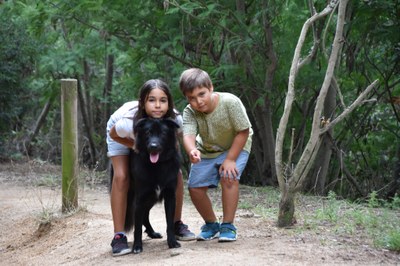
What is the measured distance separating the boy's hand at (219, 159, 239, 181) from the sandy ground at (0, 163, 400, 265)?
1.92 ft

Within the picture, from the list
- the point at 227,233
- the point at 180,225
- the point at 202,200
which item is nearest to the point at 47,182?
the point at 180,225

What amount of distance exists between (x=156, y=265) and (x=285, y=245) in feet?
3.73

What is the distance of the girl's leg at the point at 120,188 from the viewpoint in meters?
5.85

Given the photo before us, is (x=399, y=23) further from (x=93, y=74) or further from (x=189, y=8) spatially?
(x=93, y=74)

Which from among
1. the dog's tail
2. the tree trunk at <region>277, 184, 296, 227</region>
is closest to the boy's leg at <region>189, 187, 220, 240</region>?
the dog's tail

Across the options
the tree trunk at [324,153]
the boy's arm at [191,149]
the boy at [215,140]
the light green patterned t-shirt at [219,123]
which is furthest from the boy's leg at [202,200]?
the tree trunk at [324,153]

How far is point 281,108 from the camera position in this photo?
43.9ft

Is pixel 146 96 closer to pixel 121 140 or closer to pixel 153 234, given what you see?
pixel 121 140

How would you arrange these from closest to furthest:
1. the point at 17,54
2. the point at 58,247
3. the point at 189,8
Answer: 1. the point at 58,247
2. the point at 189,8
3. the point at 17,54

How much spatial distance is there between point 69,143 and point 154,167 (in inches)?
128

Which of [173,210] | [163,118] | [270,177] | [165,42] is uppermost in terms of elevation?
[165,42]

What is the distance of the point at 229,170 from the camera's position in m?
5.64

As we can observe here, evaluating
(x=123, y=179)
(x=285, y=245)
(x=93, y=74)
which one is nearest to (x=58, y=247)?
(x=123, y=179)

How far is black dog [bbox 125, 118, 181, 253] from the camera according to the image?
5.34 meters
